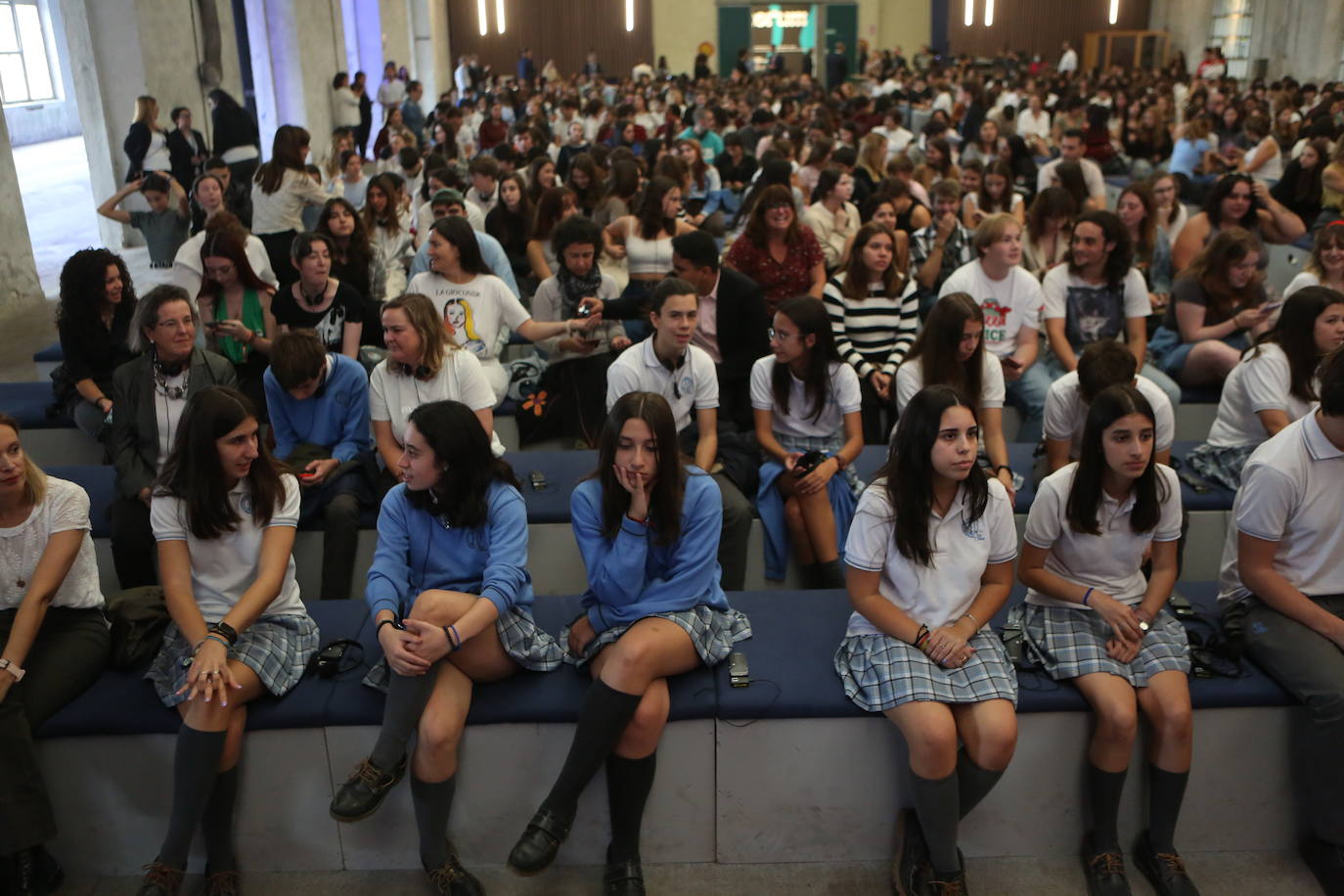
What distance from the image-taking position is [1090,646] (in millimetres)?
2930

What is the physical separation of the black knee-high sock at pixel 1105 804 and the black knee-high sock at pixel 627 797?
3.64ft

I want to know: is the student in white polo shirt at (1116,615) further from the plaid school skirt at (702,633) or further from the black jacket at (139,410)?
the black jacket at (139,410)

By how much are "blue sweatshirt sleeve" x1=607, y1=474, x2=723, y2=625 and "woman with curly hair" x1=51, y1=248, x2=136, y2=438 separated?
2626 millimetres

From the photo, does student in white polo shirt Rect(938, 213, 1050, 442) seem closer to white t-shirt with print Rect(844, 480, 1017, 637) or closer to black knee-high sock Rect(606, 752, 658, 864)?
white t-shirt with print Rect(844, 480, 1017, 637)

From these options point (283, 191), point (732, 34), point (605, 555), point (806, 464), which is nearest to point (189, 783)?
point (605, 555)

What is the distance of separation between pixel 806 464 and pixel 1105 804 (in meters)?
1.46

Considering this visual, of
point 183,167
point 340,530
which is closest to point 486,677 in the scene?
point 340,530

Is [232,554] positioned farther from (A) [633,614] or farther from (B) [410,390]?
(B) [410,390]

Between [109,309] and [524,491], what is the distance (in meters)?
1.94

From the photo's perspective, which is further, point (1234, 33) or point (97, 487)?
point (1234, 33)

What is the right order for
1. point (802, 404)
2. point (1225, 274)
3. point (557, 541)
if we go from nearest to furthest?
point (557, 541)
point (802, 404)
point (1225, 274)

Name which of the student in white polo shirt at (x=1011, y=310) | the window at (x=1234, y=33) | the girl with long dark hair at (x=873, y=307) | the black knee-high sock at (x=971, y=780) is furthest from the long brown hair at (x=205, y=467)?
the window at (x=1234, y=33)

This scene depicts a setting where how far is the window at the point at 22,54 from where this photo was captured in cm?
2125

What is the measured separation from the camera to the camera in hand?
153 inches
